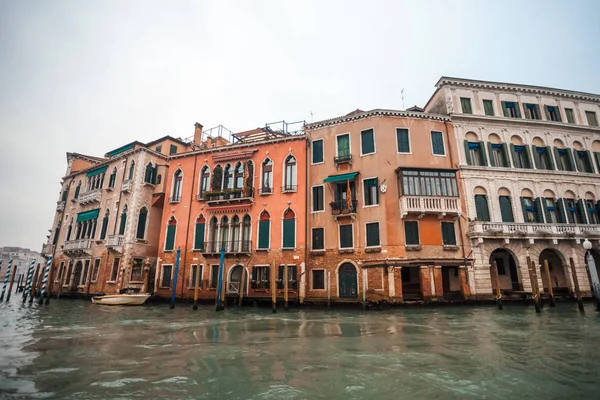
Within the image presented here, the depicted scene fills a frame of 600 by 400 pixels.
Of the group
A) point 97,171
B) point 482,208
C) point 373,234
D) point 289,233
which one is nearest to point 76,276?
point 97,171

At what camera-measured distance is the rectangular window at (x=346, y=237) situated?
19.2m

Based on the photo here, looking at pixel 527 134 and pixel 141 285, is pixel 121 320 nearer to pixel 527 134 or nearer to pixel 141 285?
pixel 141 285

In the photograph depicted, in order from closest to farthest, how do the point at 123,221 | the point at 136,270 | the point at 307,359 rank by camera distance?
1. the point at 307,359
2. the point at 136,270
3. the point at 123,221

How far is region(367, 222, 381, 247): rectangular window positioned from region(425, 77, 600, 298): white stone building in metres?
5.40

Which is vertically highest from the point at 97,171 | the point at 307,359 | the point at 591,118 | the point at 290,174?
the point at 591,118

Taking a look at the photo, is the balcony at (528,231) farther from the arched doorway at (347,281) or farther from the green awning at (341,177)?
the green awning at (341,177)

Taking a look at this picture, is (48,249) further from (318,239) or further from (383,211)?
(383,211)

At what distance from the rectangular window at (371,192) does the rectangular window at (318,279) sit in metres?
5.10

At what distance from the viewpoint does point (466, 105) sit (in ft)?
69.3

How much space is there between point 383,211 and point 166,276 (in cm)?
1581

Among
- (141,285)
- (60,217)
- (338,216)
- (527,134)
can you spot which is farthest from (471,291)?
(60,217)

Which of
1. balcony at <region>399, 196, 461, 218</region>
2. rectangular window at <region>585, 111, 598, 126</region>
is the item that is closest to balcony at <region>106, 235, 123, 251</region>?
balcony at <region>399, 196, 461, 218</region>

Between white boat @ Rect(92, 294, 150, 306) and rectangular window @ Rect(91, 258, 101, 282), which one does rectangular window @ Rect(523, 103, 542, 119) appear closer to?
white boat @ Rect(92, 294, 150, 306)

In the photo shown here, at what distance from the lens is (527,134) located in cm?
2109
